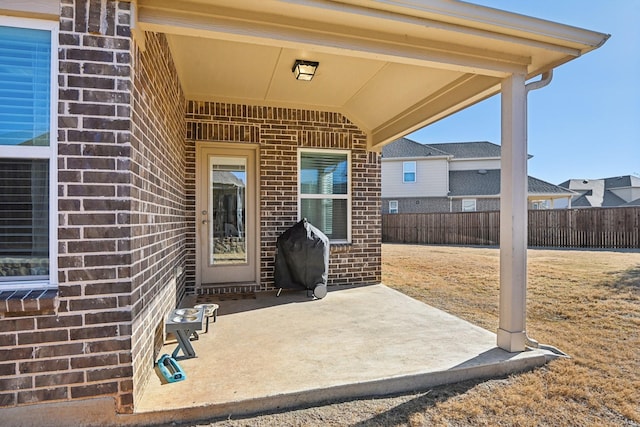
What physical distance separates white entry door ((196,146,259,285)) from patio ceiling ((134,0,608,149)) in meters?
1.12

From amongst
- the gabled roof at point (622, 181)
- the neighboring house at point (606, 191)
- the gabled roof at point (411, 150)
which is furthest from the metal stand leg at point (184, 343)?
the gabled roof at point (622, 181)

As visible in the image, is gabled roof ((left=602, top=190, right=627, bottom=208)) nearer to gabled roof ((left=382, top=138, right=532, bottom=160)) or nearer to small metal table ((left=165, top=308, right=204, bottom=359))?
gabled roof ((left=382, top=138, right=532, bottom=160))

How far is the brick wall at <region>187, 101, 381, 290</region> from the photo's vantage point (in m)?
4.71

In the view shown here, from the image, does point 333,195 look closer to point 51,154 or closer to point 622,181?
point 51,154

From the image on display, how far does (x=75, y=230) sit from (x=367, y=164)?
14.1 ft

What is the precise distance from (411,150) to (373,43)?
17682mm

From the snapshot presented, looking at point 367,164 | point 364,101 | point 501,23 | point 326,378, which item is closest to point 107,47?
point 326,378

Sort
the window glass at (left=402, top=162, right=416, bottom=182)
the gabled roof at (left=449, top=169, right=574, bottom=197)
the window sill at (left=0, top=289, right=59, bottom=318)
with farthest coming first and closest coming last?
the window glass at (left=402, top=162, right=416, bottom=182), the gabled roof at (left=449, top=169, right=574, bottom=197), the window sill at (left=0, top=289, right=59, bottom=318)

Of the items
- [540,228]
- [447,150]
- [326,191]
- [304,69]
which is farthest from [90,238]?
[447,150]

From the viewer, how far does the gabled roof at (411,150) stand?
18.9 metres

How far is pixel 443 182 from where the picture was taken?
741 inches

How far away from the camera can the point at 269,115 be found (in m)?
4.96

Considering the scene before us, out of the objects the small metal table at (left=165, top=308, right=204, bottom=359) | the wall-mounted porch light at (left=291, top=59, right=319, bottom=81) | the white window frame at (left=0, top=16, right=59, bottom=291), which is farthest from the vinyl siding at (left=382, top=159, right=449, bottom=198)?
the white window frame at (left=0, top=16, right=59, bottom=291)

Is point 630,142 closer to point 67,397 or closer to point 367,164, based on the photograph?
point 367,164
